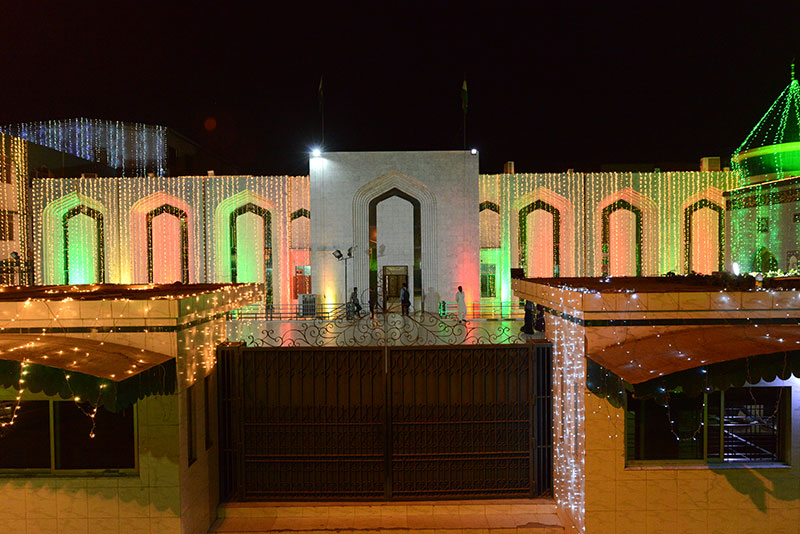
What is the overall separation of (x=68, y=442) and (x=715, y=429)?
20.3 ft

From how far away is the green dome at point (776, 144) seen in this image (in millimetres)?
16875

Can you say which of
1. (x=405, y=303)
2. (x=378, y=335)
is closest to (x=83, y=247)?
(x=405, y=303)

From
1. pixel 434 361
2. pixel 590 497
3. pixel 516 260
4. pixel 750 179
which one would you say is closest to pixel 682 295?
pixel 590 497

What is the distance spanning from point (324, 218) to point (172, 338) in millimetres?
13504

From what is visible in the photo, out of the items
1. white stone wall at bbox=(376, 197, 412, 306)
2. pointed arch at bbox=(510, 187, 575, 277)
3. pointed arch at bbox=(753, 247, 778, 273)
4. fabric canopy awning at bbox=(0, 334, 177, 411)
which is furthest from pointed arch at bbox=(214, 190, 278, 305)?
pointed arch at bbox=(753, 247, 778, 273)

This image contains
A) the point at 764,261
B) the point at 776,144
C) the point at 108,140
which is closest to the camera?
the point at 764,261

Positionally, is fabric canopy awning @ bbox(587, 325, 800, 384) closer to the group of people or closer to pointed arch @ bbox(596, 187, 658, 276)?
the group of people

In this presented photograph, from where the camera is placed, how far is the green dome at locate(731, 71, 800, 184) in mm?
16875

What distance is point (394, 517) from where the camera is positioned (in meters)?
5.09

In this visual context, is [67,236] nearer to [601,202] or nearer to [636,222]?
[601,202]

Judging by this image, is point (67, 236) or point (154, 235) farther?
point (154, 235)

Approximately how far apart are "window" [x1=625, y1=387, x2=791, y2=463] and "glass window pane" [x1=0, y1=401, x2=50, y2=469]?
18.1 feet

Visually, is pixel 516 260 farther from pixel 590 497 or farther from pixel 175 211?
pixel 590 497

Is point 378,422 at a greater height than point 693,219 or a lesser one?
lesser
